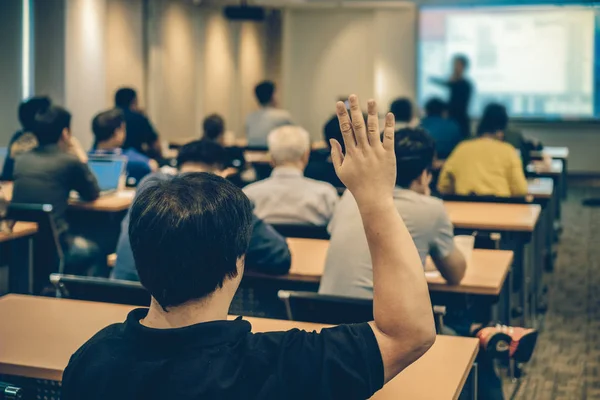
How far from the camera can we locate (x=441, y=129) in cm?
853

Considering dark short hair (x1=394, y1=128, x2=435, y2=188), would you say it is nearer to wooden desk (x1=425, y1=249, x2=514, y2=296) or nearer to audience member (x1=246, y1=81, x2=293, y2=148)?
wooden desk (x1=425, y1=249, x2=514, y2=296)

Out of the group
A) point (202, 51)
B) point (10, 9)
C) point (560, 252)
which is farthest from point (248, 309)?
point (202, 51)

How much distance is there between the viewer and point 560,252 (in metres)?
7.95

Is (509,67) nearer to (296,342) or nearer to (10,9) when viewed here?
(10,9)

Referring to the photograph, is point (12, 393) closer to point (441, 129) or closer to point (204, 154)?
point (204, 154)

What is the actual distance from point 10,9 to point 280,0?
4.73m

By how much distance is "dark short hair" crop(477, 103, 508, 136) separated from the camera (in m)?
6.27

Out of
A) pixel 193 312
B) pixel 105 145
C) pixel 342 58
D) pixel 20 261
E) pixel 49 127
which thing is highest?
Answer: pixel 342 58

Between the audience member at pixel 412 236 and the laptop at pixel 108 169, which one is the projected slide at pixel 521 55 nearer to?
the laptop at pixel 108 169

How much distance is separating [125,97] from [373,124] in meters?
6.94

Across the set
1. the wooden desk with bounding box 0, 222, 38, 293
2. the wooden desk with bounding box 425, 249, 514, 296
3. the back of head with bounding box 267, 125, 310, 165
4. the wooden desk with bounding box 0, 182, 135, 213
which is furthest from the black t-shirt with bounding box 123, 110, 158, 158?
the wooden desk with bounding box 425, 249, 514, 296

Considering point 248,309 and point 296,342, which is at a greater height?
point 296,342

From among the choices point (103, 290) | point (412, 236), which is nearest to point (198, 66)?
point (412, 236)

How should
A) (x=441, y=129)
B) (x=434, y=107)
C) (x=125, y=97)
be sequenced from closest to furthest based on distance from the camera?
(x=125, y=97)
(x=441, y=129)
(x=434, y=107)
